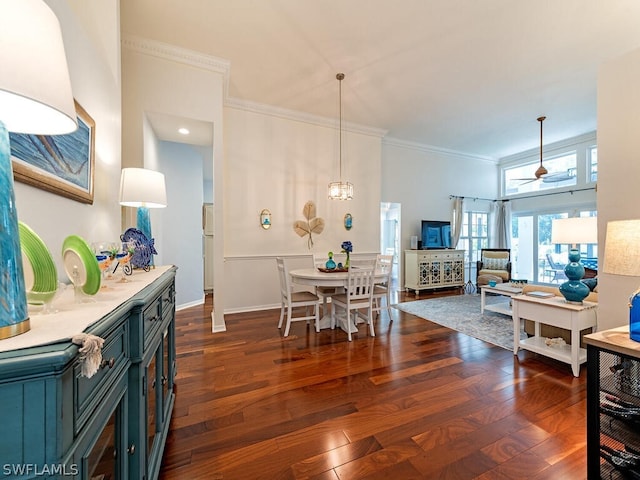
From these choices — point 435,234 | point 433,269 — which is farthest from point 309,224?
point 435,234

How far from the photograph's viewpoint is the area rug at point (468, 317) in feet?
10.5

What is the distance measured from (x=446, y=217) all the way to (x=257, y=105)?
16.3ft

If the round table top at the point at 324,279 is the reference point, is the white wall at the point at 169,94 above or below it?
above

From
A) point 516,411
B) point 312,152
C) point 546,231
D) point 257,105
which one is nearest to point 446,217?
point 546,231

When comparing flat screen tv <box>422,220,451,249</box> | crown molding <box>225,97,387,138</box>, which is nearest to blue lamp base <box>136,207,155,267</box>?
crown molding <box>225,97,387,138</box>

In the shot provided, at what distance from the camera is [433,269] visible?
19.1ft

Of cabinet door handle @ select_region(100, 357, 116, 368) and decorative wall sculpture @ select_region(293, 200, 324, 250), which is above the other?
decorative wall sculpture @ select_region(293, 200, 324, 250)

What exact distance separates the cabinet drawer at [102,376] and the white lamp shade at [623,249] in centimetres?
199

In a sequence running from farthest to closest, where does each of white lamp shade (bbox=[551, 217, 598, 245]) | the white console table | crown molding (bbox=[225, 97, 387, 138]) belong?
crown molding (bbox=[225, 97, 387, 138]), the white console table, white lamp shade (bbox=[551, 217, 598, 245])

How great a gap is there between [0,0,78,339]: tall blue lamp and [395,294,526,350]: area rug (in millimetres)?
3619

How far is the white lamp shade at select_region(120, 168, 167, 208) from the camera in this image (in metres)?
1.76

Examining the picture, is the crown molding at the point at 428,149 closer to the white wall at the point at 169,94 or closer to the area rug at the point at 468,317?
the area rug at the point at 468,317

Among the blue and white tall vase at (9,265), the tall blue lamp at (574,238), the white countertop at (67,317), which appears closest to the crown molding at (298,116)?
the tall blue lamp at (574,238)

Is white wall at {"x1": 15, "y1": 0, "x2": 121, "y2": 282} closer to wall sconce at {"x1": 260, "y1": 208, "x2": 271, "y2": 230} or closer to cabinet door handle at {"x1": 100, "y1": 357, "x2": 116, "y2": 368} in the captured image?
cabinet door handle at {"x1": 100, "y1": 357, "x2": 116, "y2": 368}
